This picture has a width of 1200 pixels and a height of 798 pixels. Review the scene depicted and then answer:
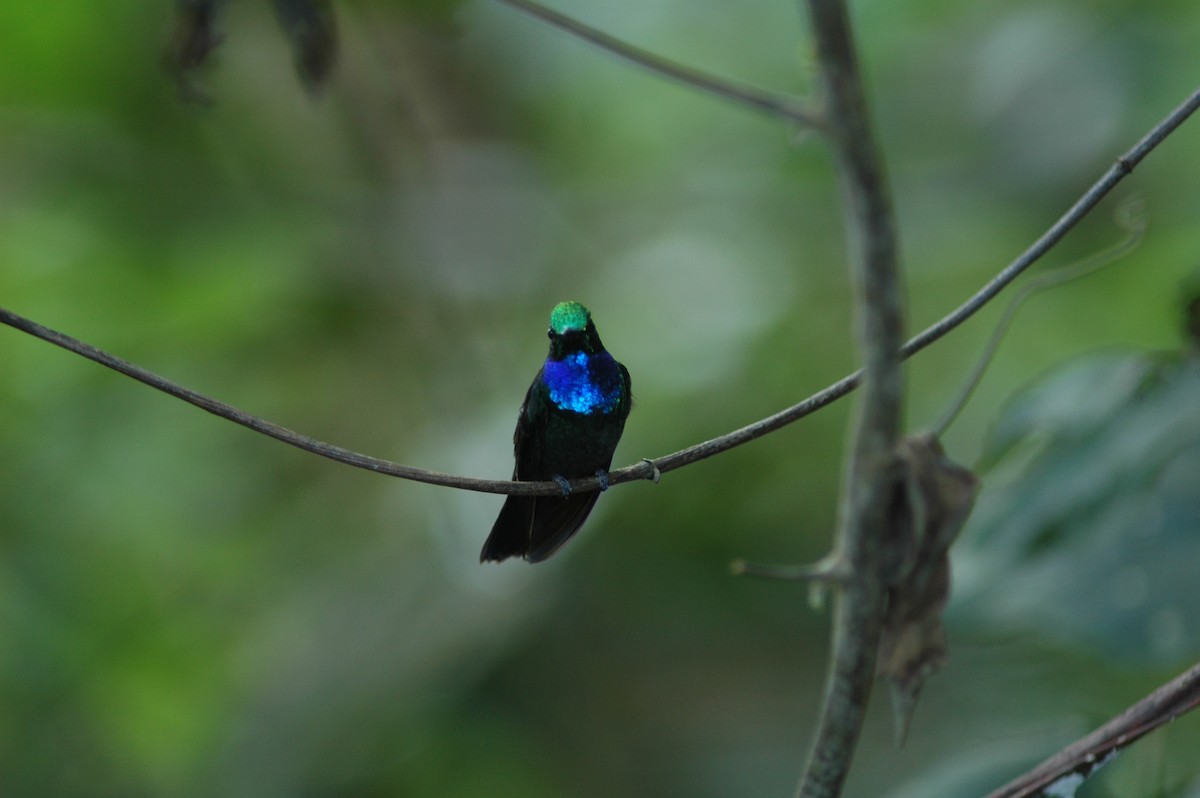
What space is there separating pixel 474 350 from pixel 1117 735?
12.9ft

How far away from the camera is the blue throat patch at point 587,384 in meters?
2.88

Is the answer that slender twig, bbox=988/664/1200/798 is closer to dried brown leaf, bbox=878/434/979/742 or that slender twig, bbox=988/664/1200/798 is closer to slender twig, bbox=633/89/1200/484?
dried brown leaf, bbox=878/434/979/742

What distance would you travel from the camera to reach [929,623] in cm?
161

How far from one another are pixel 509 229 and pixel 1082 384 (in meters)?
3.40

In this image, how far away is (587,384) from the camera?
288cm

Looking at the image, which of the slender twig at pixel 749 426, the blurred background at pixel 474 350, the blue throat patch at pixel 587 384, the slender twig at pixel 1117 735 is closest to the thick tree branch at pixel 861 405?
the slender twig at pixel 749 426

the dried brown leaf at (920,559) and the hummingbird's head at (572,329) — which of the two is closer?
the dried brown leaf at (920,559)

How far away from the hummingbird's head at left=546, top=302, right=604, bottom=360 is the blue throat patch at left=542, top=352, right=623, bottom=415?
0.05 meters

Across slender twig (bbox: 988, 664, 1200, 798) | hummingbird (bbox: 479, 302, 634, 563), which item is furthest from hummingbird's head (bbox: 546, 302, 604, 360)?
slender twig (bbox: 988, 664, 1200, 798)

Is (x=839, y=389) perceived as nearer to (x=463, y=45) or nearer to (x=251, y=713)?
(x=251, y=713)

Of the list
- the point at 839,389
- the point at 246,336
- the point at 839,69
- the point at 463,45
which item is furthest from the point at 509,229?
the point at 839,69

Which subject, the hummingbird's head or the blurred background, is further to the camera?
the blurred background

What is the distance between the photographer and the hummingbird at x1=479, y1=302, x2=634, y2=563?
2805 mm

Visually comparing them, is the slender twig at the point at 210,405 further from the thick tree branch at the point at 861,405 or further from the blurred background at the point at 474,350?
the blurred background at the point at 474,350
